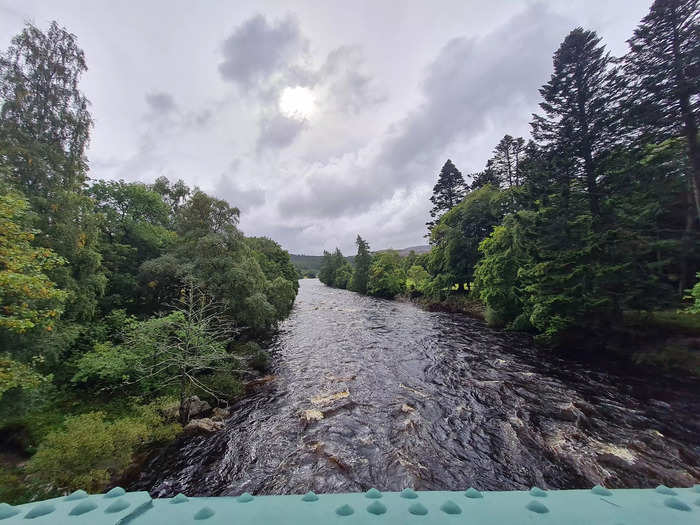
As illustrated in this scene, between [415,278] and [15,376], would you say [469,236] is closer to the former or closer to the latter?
[415,278]

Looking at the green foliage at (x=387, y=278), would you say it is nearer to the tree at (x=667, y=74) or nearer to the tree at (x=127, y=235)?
the tree at (x=127, y=235)

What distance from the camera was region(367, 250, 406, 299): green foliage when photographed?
46.2 m

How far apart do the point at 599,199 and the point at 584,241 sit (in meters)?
2.43

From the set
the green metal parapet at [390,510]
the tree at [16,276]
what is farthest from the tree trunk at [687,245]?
the tree at [16,276]

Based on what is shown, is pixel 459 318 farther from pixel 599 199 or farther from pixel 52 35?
pixel 52 35

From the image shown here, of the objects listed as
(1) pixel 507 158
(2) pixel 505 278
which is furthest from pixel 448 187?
(2) pixel 505 278

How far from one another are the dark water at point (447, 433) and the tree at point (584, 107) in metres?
8.67

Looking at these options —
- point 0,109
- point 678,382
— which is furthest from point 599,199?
point 0,109

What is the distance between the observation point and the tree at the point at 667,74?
1163cm

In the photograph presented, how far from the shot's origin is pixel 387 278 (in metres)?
46.4

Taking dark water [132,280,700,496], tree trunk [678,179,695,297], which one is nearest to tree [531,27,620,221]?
tree trunk [678,179,695,297]

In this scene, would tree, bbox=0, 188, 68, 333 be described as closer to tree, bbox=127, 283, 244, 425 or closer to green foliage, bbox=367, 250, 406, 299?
tree, bbox=127, 283, 244, 425

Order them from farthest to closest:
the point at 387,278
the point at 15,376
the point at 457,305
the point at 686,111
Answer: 1. the point at 387,278
2. the point at 457,305
3. the point at 686,111
4. the point at 15,376

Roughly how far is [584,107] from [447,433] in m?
17.8
